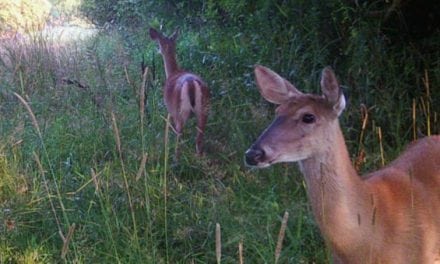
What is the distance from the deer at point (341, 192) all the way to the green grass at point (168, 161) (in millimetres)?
500

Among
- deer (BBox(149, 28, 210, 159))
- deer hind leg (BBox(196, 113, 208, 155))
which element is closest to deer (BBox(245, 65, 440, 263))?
deer hind leg (BBox(196, 113, 208, 155))

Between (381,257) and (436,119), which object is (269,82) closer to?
(381,257)

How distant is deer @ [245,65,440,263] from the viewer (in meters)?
3.26

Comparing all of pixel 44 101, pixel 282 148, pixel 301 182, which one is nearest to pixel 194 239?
pixel 301 182

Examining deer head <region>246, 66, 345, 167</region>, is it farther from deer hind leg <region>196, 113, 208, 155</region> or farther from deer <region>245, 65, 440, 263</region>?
deer hind leg <region>196, 113, 208, 155</region>

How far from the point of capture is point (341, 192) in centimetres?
328

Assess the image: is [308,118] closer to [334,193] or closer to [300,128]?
[300,128]

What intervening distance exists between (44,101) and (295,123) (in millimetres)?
3939

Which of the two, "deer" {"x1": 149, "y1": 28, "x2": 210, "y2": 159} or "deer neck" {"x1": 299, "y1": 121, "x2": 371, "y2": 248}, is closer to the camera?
"deer neck" {"x1": 299, "y1": 121, "x2": 371, "y2": 248}

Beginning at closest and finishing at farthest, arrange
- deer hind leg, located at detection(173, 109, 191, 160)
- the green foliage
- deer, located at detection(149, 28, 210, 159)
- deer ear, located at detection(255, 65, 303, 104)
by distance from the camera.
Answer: deer ear, located at detection(255, 65, 303, 104) → deer, located at detection(149, 28, 210, 159) → deer hind leg, located at detection(173, 109, 191, 160) → the green foliage

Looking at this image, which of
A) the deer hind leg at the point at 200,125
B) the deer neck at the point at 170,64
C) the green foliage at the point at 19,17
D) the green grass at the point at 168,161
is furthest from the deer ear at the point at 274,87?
the green foliage at the point at 19,17

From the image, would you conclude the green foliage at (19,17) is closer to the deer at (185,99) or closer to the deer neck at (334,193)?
the deer at (185,99)

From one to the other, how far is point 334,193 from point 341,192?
0.03 meters

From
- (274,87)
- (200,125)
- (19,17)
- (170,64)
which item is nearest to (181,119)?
(200,125)
